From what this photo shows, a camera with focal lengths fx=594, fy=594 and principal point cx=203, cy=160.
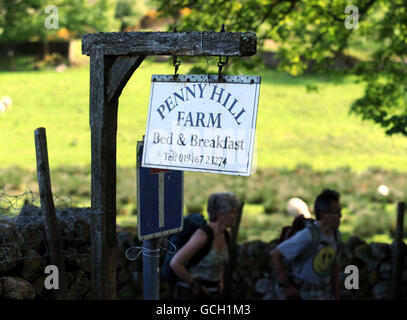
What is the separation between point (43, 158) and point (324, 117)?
3995 centimetres

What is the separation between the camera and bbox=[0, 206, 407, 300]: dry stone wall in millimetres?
4958

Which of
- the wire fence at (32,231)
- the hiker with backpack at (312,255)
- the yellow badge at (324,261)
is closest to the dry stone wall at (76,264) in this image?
the wire fence at (32,231)

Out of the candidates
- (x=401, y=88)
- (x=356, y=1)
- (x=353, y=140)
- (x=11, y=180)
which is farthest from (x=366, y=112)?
(x=353, y=140)

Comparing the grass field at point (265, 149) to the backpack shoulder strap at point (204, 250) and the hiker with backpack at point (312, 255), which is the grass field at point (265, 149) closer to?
the backpack shoulder strap at point (204, 250)

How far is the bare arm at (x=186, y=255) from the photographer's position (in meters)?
5.06

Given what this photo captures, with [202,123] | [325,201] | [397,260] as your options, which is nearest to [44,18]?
[397,260]

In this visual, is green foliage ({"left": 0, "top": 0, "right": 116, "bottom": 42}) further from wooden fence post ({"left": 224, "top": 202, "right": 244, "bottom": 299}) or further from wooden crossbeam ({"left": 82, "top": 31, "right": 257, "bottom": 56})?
wooden crossbeam ({"left": 82, "top": 31, "right": 257, "bottom": 56})

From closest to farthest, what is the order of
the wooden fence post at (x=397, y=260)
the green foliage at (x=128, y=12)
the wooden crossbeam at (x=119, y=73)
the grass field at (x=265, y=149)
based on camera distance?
the wooden crossbeam at (x=119, y=73) < the wooden fence post at (x=397, y=260) < the grass field at (x=265, y=149) < the green foliage at (x=128, y=12)

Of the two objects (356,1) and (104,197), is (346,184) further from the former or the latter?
(104,197)

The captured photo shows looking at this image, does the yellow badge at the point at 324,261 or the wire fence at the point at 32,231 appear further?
the yellow badge at the point at 324,261

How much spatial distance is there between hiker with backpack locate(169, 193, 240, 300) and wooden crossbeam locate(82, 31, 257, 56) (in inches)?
62.5

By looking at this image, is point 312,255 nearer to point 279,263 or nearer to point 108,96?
point 279,263

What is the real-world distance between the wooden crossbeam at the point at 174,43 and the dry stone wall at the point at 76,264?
1705 mm
